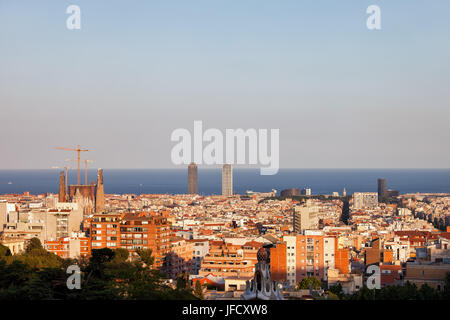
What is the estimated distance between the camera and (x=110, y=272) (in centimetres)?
1193

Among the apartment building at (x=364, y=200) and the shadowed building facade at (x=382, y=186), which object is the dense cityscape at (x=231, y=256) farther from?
the shadowed building facade at (x=382, y=186)

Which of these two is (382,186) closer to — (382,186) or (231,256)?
(382,186)

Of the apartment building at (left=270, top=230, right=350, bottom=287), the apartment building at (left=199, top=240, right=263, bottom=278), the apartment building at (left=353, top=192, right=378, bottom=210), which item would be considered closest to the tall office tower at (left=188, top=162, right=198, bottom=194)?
the apartment building at (left=353, top=192, right=378, bottom=210)

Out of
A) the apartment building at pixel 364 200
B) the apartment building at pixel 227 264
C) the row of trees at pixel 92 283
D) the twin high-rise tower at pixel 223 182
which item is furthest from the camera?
the twin high-rise tower at pixel 223 182

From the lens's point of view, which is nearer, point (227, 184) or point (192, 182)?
point (227, 184)

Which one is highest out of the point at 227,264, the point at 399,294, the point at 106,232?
the point at 106,232

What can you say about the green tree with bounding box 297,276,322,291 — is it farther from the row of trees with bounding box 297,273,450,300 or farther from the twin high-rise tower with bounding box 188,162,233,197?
the twin high-rise tower with bounding box 188,162,233,197

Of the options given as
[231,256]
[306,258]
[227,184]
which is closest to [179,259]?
[231,256]

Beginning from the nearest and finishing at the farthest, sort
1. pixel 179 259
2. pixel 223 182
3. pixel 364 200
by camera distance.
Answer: pixel 179 259 → pixel 364 200 → pixel 223 182

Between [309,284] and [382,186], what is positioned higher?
[382,186]

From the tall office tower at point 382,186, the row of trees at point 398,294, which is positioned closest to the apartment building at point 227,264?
the row of trees at point 398,294

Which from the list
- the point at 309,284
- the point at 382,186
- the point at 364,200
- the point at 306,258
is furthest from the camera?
the point at 382,186

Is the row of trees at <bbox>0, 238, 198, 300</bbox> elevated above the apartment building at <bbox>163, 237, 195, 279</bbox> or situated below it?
above
